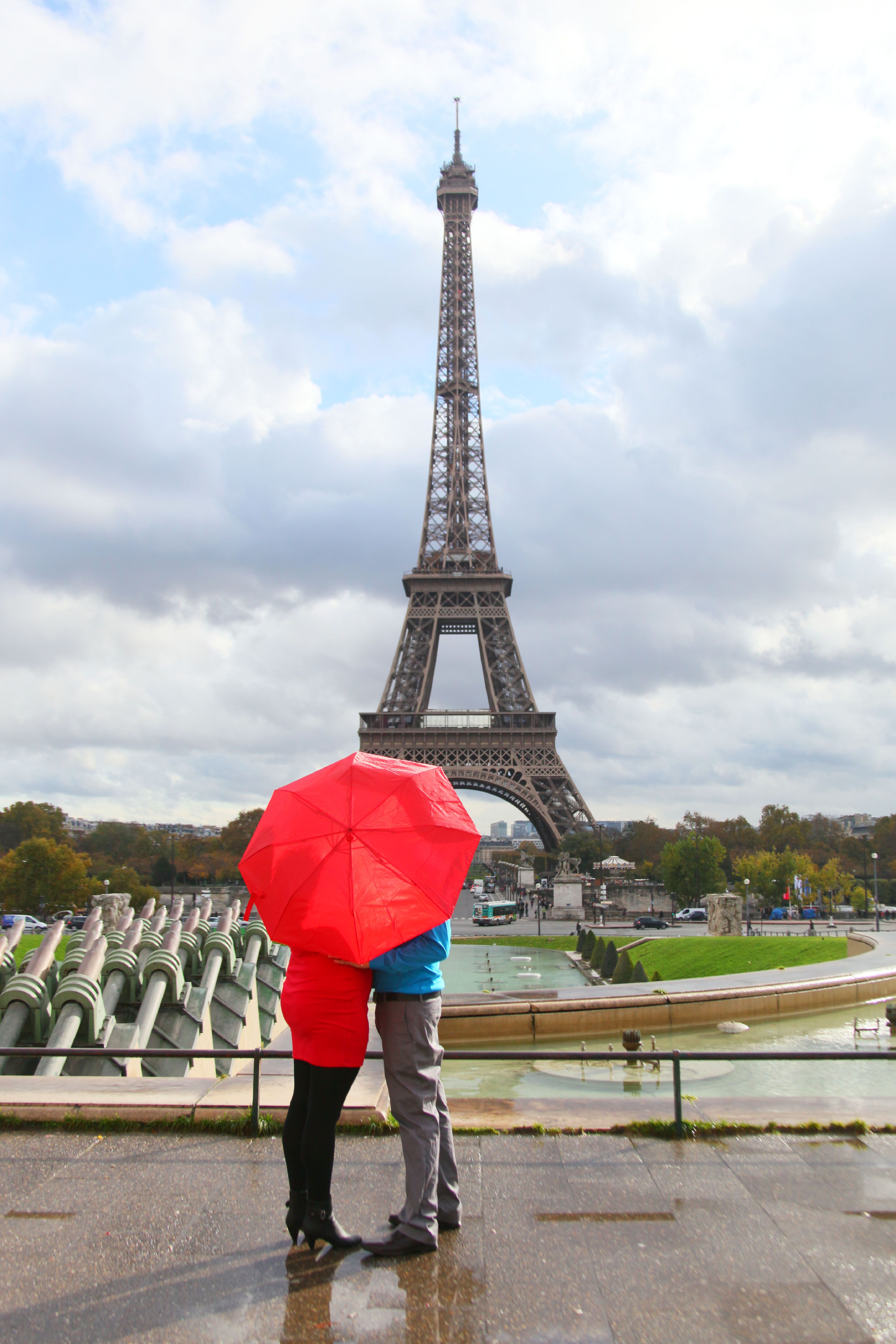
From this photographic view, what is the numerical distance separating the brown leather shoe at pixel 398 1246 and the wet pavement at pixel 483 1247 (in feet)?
0.15

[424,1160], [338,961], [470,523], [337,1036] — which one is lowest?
[424,1160]

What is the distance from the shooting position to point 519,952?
35406 millimetres

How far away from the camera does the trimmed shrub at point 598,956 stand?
2764 cm

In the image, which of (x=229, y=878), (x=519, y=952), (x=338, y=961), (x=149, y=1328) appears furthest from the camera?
(x=229, y=878)

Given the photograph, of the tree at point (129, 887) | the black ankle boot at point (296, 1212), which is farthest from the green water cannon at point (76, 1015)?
the tree at point (129, 887)

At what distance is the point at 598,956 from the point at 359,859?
83.5 ft

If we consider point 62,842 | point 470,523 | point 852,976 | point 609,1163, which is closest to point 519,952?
point 852,976

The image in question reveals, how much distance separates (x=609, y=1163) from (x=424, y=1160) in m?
1.74

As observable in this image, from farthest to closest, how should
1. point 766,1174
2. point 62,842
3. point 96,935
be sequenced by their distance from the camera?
point 62,842 → point 96,935 → point 766,1174

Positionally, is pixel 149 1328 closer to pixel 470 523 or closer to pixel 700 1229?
pixel 700 1229

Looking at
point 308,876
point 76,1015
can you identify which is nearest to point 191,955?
point 76,1015

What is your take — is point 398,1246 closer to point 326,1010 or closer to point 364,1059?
point 364,1059

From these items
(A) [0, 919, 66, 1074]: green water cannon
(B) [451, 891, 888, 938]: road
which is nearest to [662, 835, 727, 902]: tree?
(B) [451, 891, 888, 938]: road

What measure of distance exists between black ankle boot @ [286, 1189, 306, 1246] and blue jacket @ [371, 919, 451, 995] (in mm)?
1129
